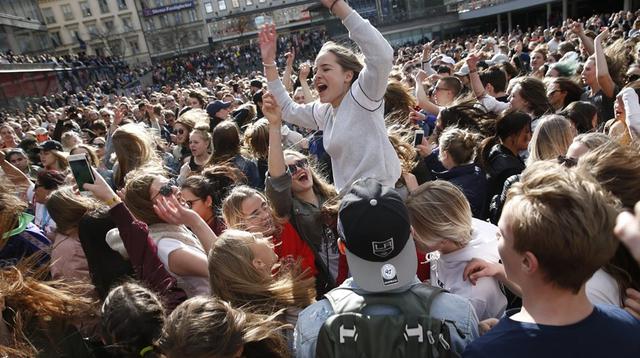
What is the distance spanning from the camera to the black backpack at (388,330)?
133 cm

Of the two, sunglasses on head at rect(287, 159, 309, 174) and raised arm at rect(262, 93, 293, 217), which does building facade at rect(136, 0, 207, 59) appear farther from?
raised arm at rect(262, 93, 293, 217)

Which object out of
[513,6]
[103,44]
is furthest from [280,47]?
[103,44]

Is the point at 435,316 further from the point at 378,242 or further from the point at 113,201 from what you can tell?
the point at 113,201

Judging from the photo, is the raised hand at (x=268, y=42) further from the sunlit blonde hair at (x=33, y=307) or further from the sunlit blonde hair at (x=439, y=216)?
the sunlit blonde hair at (x=33, y=307)

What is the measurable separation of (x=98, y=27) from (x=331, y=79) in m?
72.0

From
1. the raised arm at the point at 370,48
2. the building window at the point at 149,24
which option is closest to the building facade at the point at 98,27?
the building window at the point at 149,24

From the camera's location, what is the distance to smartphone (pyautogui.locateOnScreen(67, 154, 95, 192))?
2.49 meters

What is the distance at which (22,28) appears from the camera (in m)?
42.2

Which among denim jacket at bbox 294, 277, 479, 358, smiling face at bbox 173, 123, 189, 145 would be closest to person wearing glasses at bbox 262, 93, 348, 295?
denim jacket at bbox 294, 277, 479, 358

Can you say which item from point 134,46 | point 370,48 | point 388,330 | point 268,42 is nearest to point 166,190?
point 268,42

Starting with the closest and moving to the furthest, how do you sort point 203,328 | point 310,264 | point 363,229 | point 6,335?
point 363,229
point 203,328
point 6,335
point 310,264

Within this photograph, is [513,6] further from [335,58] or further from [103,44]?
[103,44]

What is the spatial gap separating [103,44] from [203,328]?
7166 centimetres

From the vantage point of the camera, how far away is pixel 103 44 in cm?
6284
